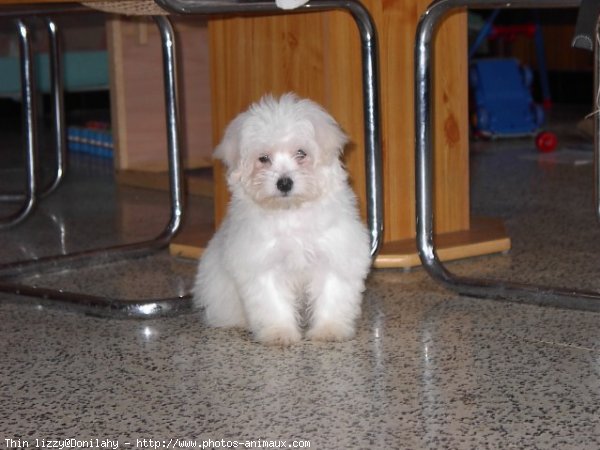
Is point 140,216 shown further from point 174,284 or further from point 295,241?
point 295,241

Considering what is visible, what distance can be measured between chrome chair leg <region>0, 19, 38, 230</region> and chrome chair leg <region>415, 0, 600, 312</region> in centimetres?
138

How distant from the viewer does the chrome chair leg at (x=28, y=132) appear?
330 cm

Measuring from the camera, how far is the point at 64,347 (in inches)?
82.2

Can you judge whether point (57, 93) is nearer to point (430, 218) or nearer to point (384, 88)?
point (384, 88)

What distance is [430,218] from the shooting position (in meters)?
2.44

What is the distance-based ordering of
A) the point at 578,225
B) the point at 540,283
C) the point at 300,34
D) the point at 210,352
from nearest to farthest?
1. the point at 210,352
2. the point at 540,283
3. the point at 300,34
4. the point at 578,225

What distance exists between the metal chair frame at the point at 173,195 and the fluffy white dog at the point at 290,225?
0.24 metres

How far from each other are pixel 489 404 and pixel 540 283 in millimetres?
823

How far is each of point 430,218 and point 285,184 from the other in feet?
1.79

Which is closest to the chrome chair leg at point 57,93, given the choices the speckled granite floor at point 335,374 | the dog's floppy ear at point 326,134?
the speckled granite floor at point 335,374

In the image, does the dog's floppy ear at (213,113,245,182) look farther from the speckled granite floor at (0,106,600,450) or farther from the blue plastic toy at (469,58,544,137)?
the blue plastic toy at (469,58,544,137)

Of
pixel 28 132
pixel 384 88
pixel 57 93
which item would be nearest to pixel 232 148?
pixel 384 88

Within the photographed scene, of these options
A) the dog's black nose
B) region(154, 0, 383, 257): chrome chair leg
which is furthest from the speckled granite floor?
the dog's black nose

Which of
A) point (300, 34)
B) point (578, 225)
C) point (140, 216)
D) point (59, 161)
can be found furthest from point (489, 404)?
point (59, 161)
